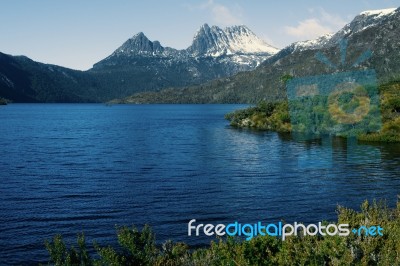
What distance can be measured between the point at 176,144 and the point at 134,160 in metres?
30.1

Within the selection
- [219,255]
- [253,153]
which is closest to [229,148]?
[253,153]

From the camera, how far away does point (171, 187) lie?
193ft

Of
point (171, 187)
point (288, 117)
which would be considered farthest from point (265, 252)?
point (288, 117)

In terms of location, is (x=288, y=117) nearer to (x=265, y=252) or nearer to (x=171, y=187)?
(x=171, y=187)

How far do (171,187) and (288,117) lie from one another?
347 feet

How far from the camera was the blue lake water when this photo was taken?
139 ft

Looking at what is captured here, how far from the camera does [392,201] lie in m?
50.7

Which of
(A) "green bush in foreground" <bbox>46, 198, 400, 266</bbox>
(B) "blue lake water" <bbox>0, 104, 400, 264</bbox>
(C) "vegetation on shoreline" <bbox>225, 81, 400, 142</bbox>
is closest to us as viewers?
(A) "green bush in foreground" <bbox>46, 198, 400, 266</bbox>

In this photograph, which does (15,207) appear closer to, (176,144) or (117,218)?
(117,218)

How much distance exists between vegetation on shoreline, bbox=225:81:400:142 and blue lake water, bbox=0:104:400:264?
Answer: 10811mm

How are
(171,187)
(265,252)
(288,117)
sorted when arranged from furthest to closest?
1. (288,117)
2. (171,187)
3. (265,252)

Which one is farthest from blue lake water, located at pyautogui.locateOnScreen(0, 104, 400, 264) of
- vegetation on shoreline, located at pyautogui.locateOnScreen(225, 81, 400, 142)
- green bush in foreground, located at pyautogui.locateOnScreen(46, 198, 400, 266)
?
green bush in foreground, located at pyautogui.locateOnScreen(46, 198, 400, 266)

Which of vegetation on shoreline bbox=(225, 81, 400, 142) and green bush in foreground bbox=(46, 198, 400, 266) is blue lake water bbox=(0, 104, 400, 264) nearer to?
vegetation on shoreline bbox=(225, 81, 400, 142)

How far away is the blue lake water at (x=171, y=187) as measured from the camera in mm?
42500
